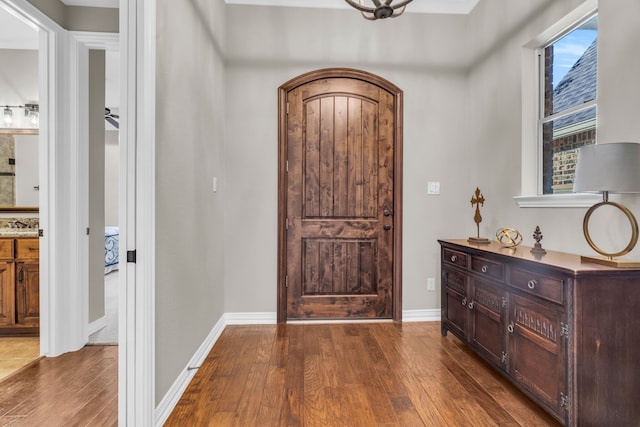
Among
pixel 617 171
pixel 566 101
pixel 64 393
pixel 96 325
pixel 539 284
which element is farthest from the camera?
pixel 96 325

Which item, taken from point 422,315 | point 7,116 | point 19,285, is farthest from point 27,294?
point 422,315

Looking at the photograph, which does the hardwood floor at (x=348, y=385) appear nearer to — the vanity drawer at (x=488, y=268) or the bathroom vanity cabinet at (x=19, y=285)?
the vanity drawer at (x=488, y=268)

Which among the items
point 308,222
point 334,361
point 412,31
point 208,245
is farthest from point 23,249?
point 412,31

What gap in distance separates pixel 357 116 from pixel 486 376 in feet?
7.64

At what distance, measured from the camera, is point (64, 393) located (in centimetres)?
204

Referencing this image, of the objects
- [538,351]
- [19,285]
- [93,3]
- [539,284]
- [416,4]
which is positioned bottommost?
[538,351]

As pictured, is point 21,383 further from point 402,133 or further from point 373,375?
point 402,133

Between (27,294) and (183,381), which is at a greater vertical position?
(27,294)

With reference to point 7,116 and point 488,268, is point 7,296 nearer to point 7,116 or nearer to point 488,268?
point 7,116

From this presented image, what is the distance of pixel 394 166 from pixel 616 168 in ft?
6.16

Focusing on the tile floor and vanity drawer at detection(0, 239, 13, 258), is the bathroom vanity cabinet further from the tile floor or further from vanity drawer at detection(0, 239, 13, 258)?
the tile floor

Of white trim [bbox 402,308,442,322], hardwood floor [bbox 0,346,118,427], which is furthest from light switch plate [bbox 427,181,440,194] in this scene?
hardwood floor [bbox 0,346,118,427]

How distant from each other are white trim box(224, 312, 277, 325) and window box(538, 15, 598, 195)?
2489mm

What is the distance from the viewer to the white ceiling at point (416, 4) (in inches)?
126
